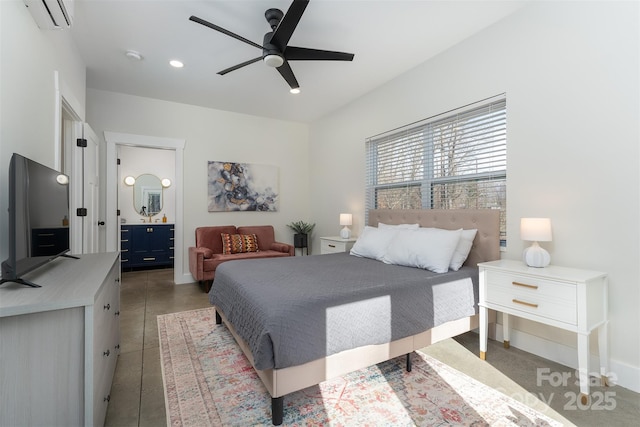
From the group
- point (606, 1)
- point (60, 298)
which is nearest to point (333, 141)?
point (606, 1)

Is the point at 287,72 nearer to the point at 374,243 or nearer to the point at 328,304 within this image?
the point at 374,243

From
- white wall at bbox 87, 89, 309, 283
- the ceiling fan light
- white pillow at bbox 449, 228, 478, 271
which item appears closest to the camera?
the ceiling fan light

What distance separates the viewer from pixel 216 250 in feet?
15.3

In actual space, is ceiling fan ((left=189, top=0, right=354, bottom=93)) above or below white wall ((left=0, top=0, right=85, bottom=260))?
above

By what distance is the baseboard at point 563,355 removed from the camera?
190 cm

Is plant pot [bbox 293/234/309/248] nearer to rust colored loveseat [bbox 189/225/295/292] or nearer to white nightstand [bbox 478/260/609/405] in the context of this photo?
rust colored loveseat [bbox 189/225/295/292]

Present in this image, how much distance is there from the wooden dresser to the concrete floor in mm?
490

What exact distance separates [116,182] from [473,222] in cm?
455

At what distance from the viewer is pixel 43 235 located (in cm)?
161

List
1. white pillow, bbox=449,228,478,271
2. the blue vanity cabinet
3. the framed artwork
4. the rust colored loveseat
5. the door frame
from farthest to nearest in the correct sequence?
1. the blue vanity cabinet
2. the framed artwork
3. the door frame
4. the rust colored loveseat
5. white pillow, bbox=449,228,478,271

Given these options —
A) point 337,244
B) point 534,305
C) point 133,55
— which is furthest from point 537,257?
point 133,55

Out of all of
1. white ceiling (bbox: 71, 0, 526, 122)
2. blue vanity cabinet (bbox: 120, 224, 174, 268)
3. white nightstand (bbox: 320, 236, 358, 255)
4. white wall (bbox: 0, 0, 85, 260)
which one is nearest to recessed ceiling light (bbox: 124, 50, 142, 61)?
white ceiling (bbox: 71, 0, 526, 122)

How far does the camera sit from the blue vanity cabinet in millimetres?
5570

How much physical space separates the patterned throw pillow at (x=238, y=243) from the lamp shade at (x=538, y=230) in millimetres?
3613
